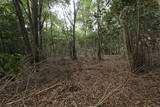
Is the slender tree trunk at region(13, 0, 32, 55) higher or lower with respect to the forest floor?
higher

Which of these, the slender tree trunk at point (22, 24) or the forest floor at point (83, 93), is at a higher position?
the slender tree trunk at point (22, 24)

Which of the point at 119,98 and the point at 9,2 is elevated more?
the point at 9,2

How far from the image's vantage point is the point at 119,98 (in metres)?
2.44

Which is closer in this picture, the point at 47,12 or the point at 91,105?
the point at 91,105

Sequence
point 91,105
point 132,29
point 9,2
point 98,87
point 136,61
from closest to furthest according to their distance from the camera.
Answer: point 91,105 → point 98,87 → point 136,61 → point 132,29 → point 9,2

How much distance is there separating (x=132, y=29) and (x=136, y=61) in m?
1.20

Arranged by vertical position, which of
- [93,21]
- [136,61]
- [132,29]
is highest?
[93,21]

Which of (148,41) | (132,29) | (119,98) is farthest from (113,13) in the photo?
(119,98)

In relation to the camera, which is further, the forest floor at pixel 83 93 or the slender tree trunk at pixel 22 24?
the slender tree trunk at pixel 22 24

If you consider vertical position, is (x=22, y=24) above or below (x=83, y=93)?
above

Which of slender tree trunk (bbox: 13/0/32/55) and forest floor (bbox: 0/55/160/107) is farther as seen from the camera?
slender tree trunk (bbox: 13/0/32/55)

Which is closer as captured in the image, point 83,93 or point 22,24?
point 83,93

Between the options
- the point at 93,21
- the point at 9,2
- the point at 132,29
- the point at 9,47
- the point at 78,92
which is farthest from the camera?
the point at 93,21

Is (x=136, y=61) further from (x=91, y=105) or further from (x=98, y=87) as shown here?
(x=91, y=105)
